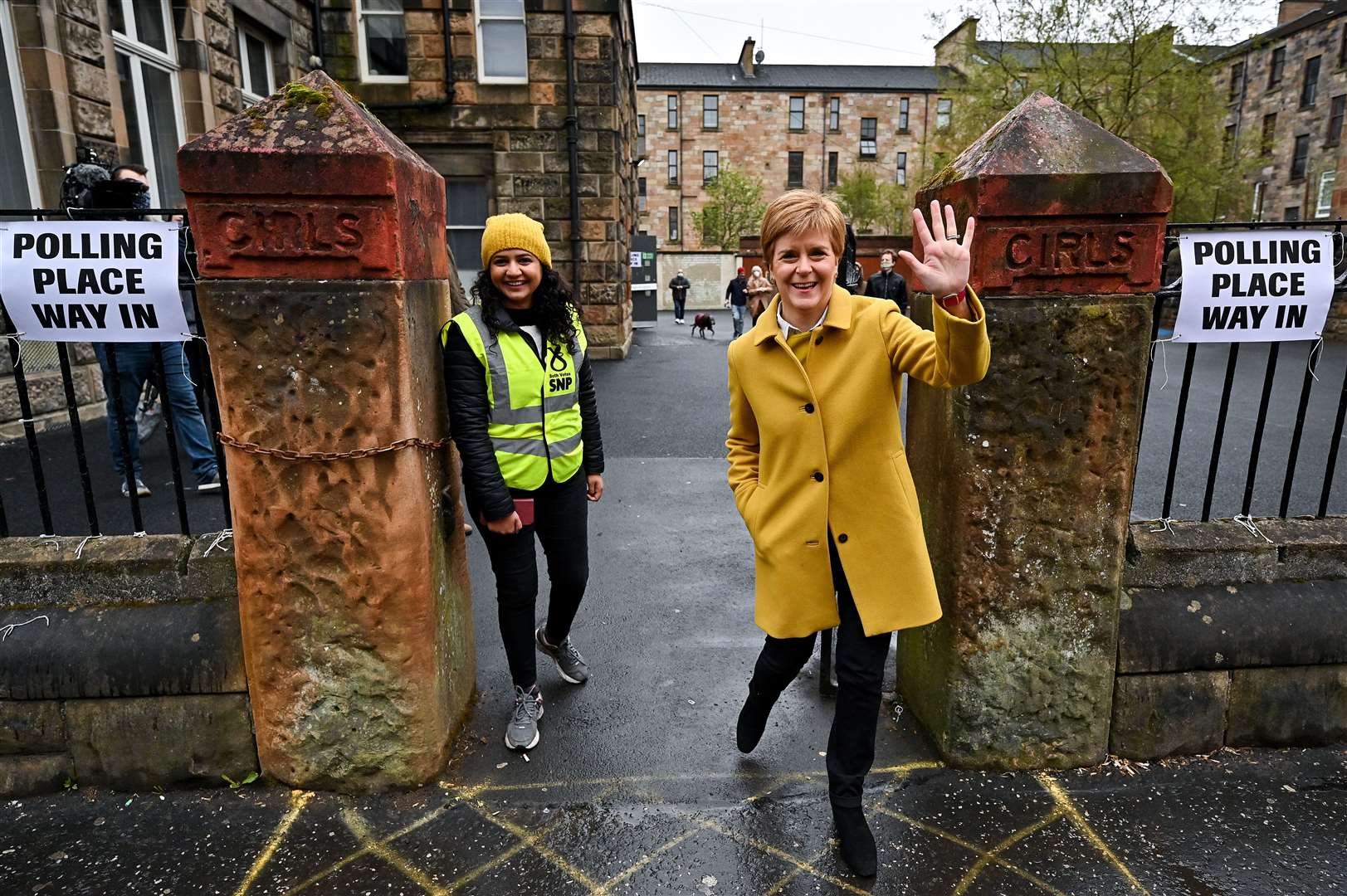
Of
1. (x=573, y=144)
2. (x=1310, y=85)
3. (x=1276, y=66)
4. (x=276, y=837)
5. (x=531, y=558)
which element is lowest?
(x=276, y=837)

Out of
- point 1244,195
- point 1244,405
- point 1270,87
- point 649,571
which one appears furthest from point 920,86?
point 649,571

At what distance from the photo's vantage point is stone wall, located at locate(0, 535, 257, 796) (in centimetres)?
277

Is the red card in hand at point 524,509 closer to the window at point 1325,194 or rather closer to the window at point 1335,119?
the window at point 1325,194

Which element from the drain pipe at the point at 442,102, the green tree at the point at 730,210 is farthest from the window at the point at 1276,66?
the drain pipe at the point at 442,102

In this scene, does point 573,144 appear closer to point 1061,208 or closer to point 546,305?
point 546,305

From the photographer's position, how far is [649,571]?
15.7 ft

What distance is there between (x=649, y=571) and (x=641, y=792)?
2022 mm

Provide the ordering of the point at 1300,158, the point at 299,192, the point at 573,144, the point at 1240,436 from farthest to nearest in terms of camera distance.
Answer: the point at 1300,158, the point at 573,144, the point at 1240,436, the point at 299,192

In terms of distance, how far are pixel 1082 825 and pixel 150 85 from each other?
11525 millimetres

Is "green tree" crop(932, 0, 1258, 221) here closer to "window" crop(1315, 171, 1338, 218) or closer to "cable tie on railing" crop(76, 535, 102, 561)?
"window" crop(1315, 171, 1338, 218)

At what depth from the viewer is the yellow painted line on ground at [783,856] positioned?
238 centimetres

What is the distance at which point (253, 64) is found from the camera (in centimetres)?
1222

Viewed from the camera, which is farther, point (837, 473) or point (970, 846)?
point (970, 846)

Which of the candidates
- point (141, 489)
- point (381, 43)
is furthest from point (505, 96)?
point (141, 489)
